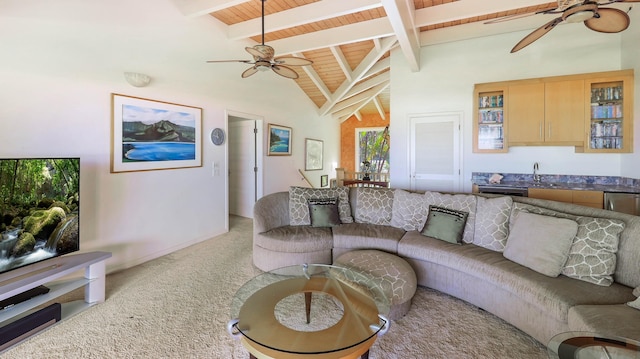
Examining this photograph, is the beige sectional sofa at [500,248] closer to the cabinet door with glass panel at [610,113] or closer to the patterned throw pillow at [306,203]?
the patterned throw pillow at [306,203]

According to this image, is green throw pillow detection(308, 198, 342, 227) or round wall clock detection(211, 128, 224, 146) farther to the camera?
round wall clock detection(211, 128, 224, 146)

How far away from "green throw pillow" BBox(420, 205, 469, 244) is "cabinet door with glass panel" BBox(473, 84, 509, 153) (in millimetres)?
1884

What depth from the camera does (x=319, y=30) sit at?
4.13 metres

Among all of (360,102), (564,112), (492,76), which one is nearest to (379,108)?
(360,102)

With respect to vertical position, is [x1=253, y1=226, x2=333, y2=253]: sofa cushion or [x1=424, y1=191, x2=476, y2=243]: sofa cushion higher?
[x1=424, y1=191, x2=476, y2=243]: sofa cushion

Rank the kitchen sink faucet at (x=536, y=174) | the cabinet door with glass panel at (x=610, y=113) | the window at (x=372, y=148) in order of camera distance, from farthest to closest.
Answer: the window at (x=372, y=148)
the kitchen sink faucet at (x=536, y=174)
the cabinet door with glass panel at (x=610, y=113)

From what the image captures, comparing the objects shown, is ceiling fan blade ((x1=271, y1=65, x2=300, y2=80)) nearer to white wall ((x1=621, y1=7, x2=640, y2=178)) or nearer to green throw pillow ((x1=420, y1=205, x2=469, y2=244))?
green throw pillow ((x1=420, y1=205, x2=469, y2=244))

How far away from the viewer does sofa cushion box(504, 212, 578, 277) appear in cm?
192

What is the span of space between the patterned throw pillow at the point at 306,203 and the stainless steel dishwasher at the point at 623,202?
2950mm

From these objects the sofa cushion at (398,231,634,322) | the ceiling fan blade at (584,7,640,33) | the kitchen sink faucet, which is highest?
the ceiling fan blade at (584,7,640,33)

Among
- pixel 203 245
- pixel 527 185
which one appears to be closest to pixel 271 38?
pixel 203 245

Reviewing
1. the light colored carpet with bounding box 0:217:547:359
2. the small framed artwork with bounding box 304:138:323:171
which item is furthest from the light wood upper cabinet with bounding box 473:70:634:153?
the small framed artwork with bounding box 304:138:323:171

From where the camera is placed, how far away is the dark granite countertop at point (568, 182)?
3328 millimetres

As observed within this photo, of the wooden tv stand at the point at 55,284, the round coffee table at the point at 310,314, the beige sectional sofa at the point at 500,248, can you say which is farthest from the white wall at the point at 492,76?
the wooden tv stand at the point at 55,284
